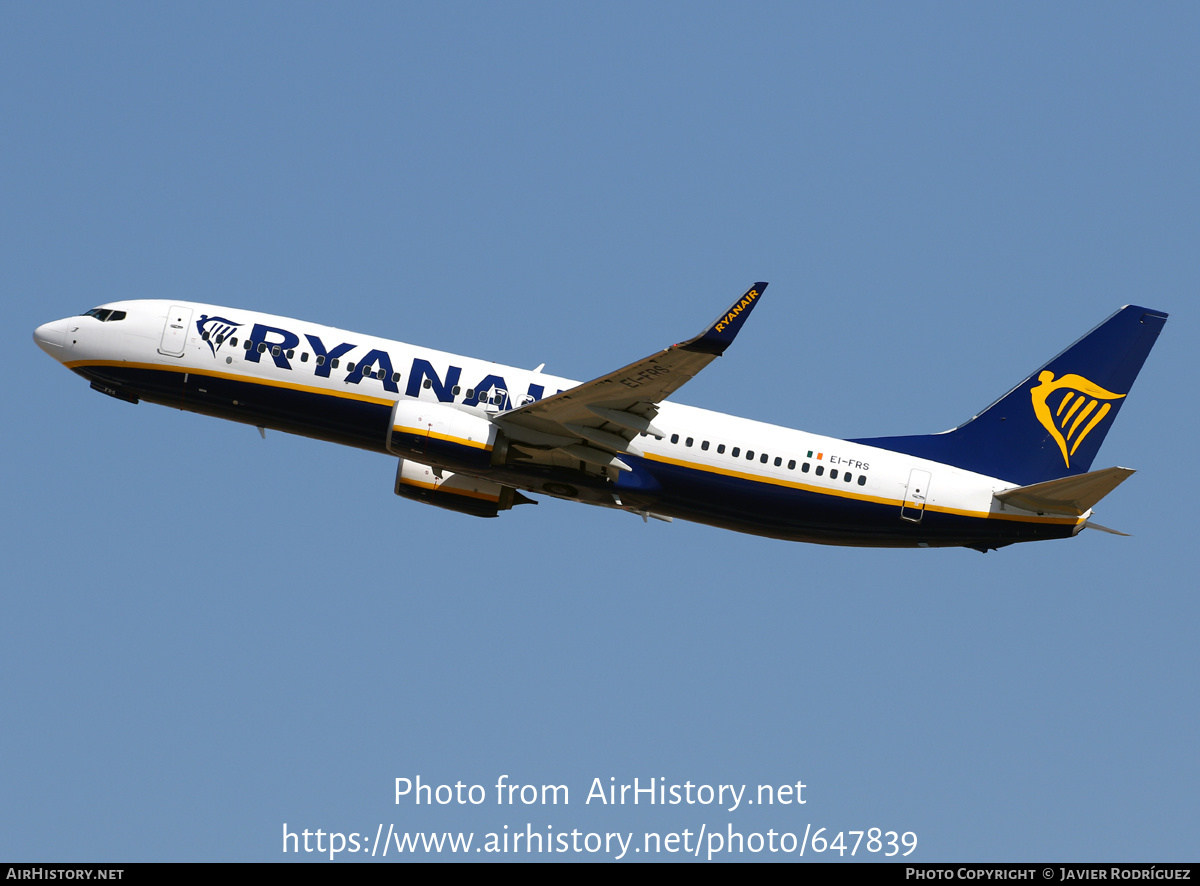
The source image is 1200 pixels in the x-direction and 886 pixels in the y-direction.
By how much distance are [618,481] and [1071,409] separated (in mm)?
15481

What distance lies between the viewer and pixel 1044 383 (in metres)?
42.4

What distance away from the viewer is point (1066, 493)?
1501 inches

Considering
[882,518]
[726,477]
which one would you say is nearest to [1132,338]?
[882,518]

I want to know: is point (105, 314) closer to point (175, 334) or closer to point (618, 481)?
point (175, 334)

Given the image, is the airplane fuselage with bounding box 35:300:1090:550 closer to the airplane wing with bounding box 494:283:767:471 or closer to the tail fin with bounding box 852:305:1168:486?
the airplane wing with bounding box 494:283:767:471

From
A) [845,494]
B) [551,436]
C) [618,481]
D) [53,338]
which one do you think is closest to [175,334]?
[53,338]

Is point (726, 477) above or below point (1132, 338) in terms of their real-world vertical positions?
below

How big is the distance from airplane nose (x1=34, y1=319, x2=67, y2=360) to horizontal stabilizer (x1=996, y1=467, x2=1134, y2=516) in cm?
2950

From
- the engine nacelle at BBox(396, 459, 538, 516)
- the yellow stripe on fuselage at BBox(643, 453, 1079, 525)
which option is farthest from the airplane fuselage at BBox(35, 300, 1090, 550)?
the engine nacelle at BBox(396, 459, 538, 516)

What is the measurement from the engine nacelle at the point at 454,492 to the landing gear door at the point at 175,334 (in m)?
8.01

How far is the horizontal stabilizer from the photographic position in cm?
3666

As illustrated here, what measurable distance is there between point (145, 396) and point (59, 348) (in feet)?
10.8

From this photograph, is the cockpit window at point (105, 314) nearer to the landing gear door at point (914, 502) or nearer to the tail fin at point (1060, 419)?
the tail fin at point (1060, 419)
